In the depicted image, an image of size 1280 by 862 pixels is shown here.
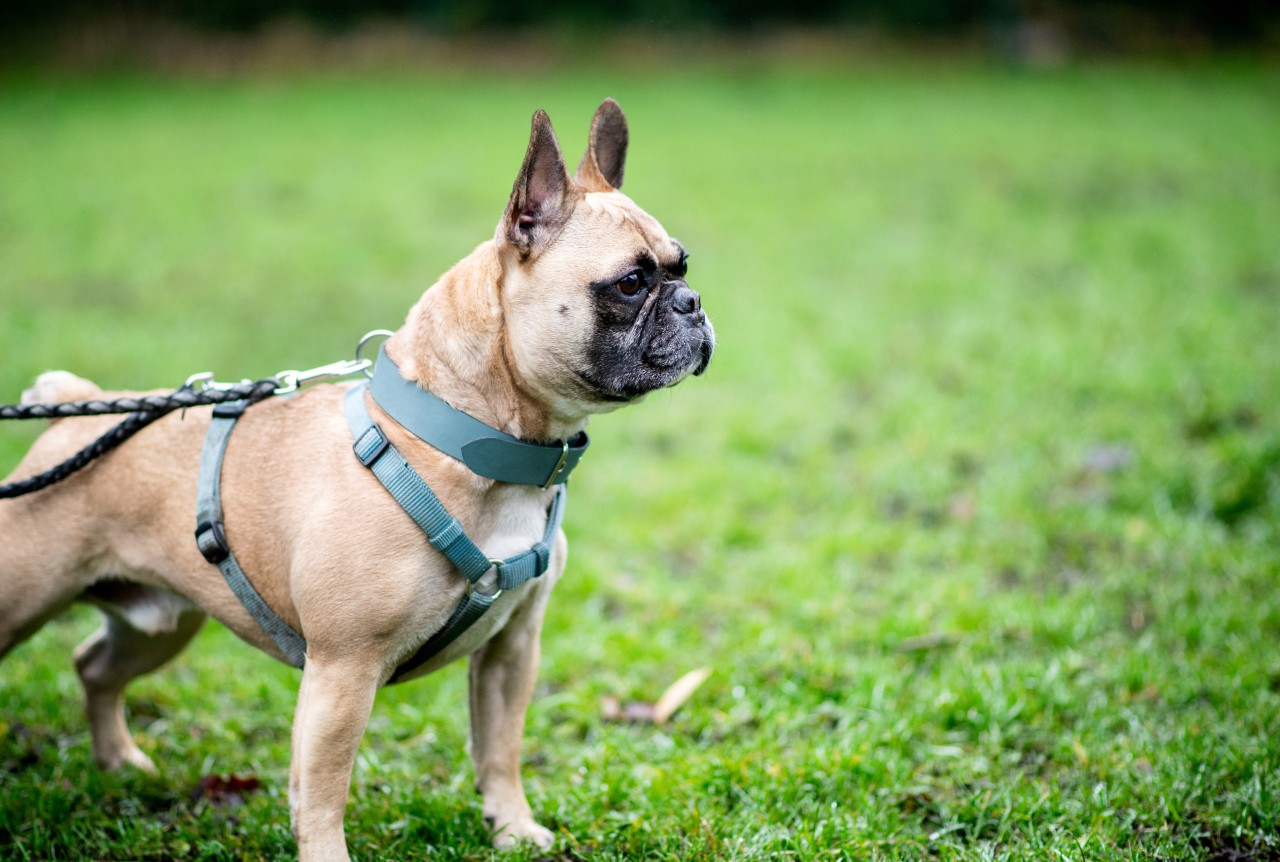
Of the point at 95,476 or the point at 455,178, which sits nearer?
the point at 95,476

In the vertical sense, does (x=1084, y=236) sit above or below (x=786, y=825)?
above

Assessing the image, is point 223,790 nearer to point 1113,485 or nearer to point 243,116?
point 1113,485

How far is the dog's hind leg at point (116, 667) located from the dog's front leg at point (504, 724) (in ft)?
3.05

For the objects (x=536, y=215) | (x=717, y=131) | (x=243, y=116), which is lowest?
(x=243, y=116)

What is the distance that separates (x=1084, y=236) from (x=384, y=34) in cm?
1543

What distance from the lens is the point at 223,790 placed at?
3506mm

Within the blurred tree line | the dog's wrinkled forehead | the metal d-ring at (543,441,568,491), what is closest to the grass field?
the metal d-ring at (543,441,568,491)

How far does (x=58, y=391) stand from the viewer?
3236mm

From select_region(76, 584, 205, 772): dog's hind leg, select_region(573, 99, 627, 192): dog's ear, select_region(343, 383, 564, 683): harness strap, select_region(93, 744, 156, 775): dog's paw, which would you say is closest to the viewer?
select_region(343, 383, 564, 683): harness strap

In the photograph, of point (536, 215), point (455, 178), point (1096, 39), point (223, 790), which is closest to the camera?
point (536, 215)

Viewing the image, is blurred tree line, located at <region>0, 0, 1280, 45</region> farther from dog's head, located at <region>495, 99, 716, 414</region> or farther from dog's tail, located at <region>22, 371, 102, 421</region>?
dog's head, located at <region>495, 99, 716, 414</region>

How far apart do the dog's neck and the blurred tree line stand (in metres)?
20.2

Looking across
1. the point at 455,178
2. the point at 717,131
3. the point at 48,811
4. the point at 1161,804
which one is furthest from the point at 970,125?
the point at 48,811

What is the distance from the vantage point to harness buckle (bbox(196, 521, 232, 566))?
2.82m
